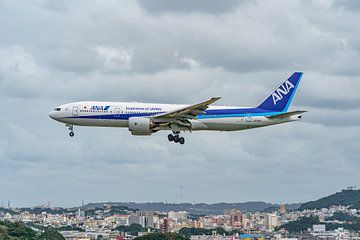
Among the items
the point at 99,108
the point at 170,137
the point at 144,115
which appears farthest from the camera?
the point at 170,137

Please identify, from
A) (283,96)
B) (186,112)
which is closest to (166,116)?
(186,112)

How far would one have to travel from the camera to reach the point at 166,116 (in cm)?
10412

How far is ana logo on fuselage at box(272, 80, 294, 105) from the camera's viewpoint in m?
112

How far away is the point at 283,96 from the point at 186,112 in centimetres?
1594

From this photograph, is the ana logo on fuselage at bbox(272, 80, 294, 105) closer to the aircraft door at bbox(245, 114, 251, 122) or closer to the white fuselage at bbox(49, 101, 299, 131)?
the white fuselage at bbox(49, 101, 299, 131)

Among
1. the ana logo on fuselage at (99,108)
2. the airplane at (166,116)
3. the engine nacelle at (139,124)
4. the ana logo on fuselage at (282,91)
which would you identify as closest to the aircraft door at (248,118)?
the airplane at (166,116)

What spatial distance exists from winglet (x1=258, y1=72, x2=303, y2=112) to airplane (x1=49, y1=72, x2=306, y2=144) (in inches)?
40.2

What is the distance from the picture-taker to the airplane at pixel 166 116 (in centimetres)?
10394

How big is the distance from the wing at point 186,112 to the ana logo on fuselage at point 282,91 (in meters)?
12.0

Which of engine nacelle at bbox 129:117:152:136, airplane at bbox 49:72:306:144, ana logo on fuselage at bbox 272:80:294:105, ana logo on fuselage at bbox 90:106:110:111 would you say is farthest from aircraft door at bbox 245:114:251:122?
ana logo on fuselage at bbox 90:106:110:111

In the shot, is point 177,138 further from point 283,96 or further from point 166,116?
point 283,96

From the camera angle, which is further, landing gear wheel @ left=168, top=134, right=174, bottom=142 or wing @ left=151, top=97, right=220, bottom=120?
landing gear wheel @ left=168, top=134, right=174, bottom=142

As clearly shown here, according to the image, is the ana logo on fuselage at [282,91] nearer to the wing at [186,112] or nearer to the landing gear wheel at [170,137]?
the wing at [186,112]

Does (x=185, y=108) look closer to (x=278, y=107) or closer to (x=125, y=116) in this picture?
(x=125, y=116)
